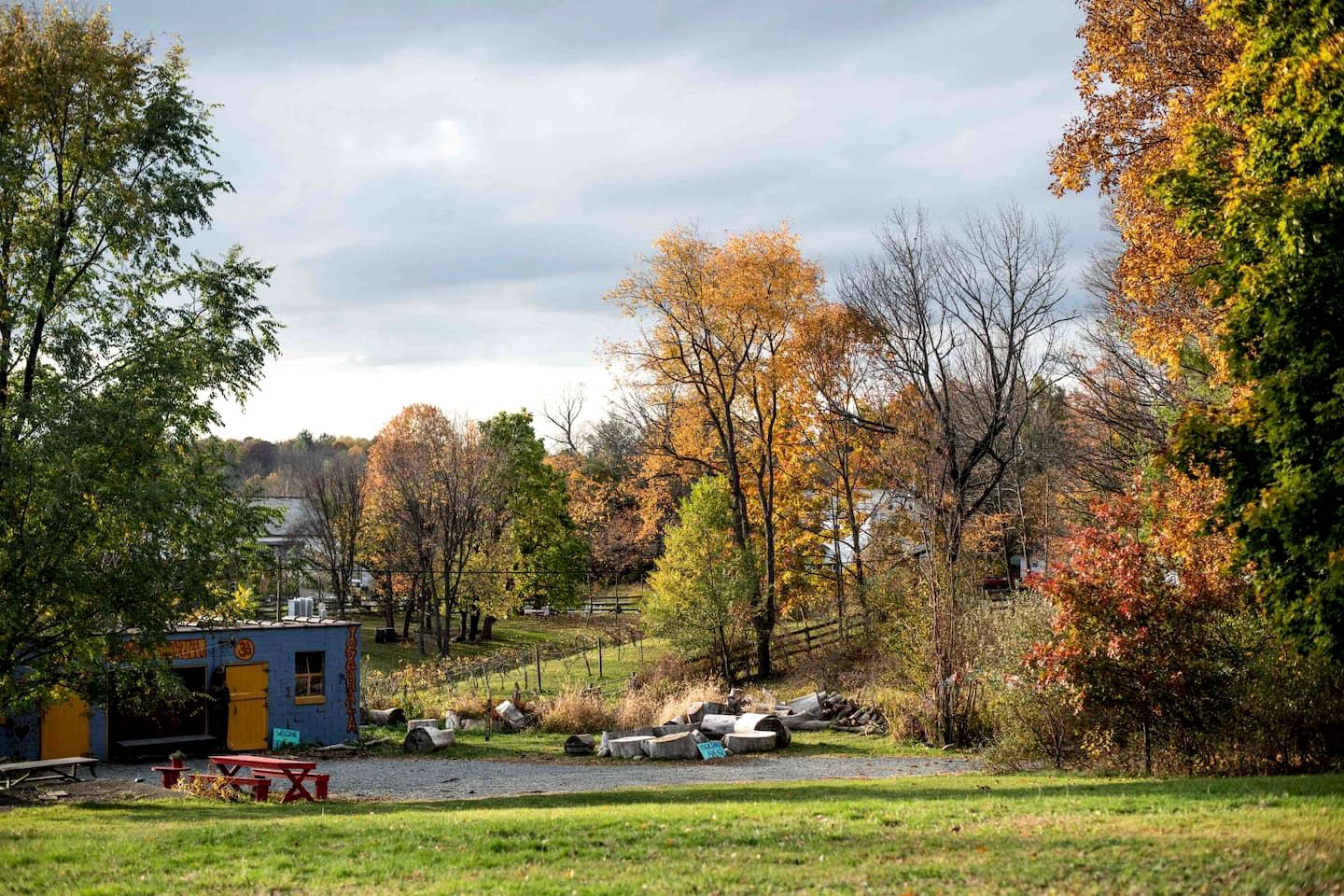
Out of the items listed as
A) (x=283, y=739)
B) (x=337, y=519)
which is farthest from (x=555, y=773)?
(x=337, y=519)

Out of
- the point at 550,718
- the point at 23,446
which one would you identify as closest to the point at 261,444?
the point at 550,718

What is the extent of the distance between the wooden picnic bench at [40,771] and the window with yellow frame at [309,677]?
5350mm

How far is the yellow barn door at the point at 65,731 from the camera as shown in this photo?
21328 millimetres

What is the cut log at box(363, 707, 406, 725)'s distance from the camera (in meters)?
27.6

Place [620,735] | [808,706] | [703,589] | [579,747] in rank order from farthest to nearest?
[703,589] < [808,706] < [620,735] < [579,747]

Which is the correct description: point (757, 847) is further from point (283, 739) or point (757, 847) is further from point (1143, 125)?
point (283, 739)

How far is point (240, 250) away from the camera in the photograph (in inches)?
710

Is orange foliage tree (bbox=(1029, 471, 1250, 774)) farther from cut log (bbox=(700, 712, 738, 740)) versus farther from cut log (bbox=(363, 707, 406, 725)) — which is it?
cut log (bbox=(363, 707, 406, 725))

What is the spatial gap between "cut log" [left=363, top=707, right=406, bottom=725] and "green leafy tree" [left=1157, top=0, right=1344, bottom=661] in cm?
2253

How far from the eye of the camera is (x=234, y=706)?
23562 mm

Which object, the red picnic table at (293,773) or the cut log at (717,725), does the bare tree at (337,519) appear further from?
the red picnic table at (293,773)

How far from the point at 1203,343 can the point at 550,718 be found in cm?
1678

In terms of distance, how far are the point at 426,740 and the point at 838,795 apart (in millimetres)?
12864

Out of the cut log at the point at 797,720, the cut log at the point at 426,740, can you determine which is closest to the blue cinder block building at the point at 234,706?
the cut log at the point at 426,740
